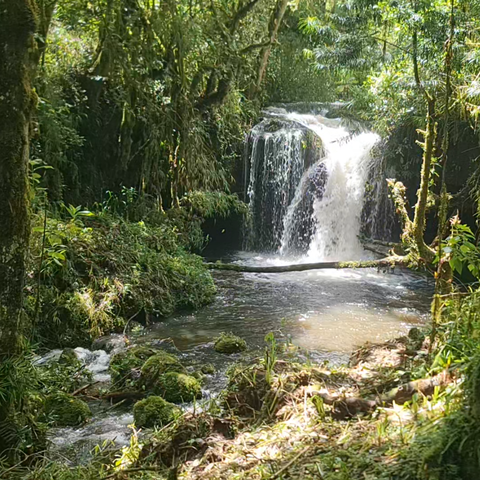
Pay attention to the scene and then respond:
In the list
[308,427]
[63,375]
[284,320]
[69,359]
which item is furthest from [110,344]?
[308,427]

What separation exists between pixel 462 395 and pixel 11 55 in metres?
2.87

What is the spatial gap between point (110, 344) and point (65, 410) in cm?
193

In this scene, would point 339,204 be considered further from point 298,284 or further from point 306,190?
point 298,284

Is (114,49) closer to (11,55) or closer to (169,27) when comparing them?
(169,27)

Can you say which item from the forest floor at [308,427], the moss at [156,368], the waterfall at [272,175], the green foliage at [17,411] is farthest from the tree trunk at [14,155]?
the waterfall at [272,175]

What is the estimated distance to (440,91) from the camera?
7.84 metres

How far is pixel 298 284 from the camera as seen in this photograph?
30.9 ft

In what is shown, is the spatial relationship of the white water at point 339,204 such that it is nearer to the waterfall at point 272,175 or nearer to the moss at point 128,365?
the waterfall at point 272,175

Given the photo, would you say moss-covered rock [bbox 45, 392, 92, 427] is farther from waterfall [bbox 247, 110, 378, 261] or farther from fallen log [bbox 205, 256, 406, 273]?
waterfall [bbox 247, 110, 378, 261]

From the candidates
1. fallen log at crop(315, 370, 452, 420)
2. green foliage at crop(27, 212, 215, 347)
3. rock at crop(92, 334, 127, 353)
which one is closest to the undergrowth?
green foliage at crop(27, 212, 215, 347)

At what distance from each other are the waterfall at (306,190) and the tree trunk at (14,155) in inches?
389

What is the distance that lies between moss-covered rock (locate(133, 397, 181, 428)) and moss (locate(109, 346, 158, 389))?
72 cm

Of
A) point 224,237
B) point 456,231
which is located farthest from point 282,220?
point 456,231

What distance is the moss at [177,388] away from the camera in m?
4.54
